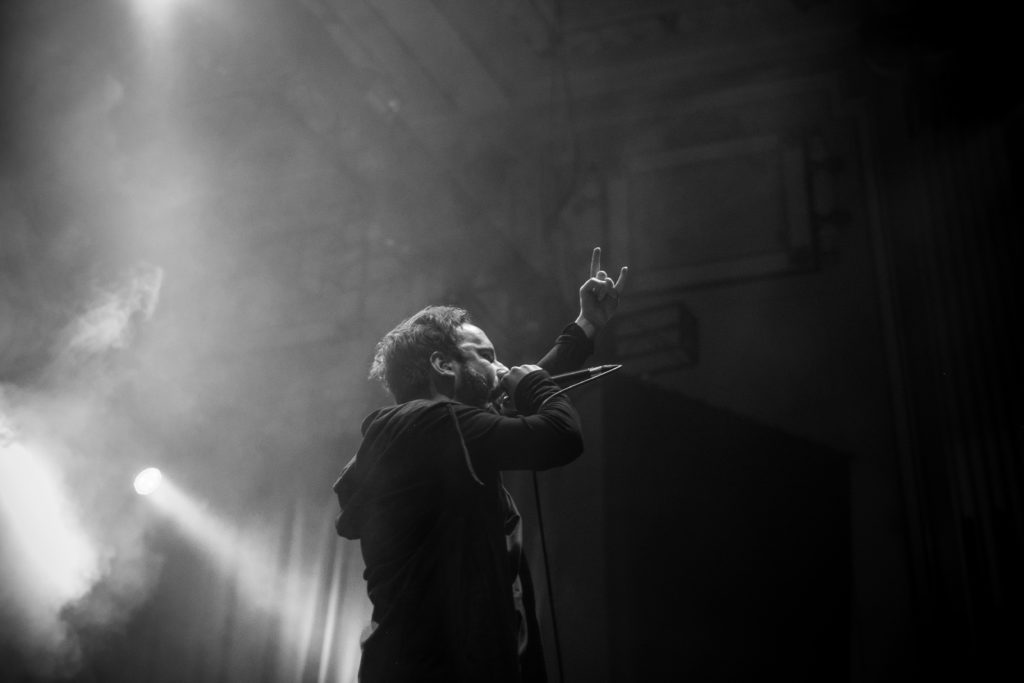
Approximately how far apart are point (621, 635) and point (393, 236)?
2199mm

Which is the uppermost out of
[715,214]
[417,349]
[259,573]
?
[715,214]

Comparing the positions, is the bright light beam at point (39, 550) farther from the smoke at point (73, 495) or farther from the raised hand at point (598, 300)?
the raised hand at point (598, 300)

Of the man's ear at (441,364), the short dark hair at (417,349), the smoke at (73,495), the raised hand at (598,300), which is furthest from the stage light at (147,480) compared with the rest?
the raised hand at (598,300)

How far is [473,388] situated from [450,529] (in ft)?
1.19

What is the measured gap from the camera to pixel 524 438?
1610 millimetres

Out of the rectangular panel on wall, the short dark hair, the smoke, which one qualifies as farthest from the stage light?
the short dark hair

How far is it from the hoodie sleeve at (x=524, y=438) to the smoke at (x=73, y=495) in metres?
3.31

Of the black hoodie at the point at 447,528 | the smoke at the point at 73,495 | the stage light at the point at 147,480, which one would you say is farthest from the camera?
the stage light at the point at 147,480

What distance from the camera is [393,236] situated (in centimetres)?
448

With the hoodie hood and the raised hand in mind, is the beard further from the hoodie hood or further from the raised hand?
the raised hand

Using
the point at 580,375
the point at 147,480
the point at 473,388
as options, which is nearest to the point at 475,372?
the point at 473,388

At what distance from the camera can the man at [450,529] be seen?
60.7 inches

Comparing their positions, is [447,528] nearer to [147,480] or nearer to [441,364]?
[441,364]

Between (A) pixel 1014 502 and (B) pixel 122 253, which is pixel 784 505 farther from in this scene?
(B) pixel 122 253
